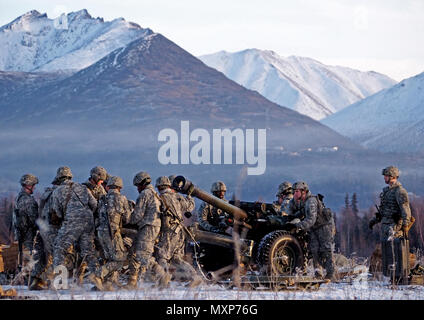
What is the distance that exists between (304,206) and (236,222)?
1.39m

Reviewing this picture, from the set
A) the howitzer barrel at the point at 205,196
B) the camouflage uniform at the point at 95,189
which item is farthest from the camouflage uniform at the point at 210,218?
the camouflage uniform at the point at 95,189

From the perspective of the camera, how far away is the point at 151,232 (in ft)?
56.6

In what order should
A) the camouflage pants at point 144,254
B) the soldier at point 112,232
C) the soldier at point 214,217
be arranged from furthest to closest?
1. the soldier at point 214,217
2. the camouflage pants at point 144,254
3. the soldier at point 112,232

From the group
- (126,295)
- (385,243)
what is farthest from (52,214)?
(385,243)

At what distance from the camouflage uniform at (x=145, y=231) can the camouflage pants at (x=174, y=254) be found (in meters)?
0.48

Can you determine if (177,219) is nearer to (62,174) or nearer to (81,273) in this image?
(81,273)

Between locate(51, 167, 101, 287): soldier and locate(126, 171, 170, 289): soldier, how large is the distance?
0.81 metres

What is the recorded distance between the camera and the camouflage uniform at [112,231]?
55.2ft

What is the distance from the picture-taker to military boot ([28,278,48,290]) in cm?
1709

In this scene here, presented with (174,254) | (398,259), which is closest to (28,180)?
(174,254)

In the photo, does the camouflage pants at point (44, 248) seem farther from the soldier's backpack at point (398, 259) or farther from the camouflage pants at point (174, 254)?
the soldier's backpack at point (398, 259)

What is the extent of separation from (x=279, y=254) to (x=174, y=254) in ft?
6.54

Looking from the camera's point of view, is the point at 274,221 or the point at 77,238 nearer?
the point at 77,238

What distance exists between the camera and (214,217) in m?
20.9
